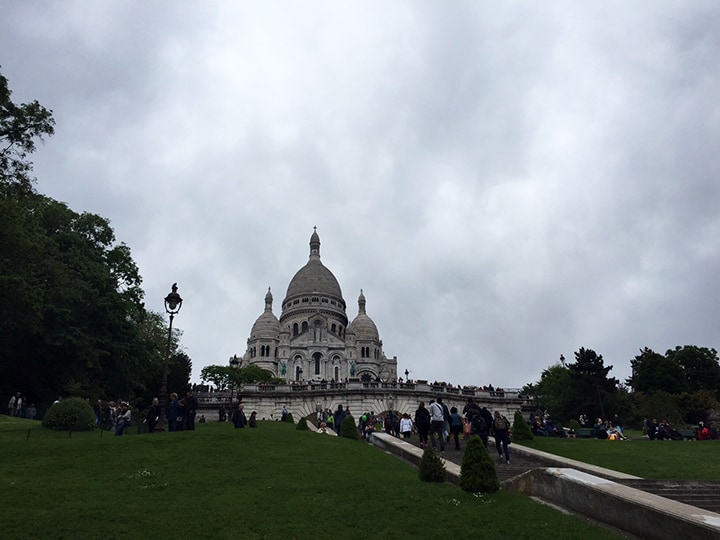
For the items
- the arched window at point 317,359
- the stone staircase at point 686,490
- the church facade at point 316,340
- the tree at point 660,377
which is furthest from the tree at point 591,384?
the arched window at point 317,359

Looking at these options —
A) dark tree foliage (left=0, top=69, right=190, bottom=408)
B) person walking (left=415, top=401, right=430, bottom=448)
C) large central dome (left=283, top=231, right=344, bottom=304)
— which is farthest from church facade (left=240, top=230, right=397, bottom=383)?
person walking (left=415, top=401, right=430, bottom=448)

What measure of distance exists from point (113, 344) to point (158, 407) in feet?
47.6

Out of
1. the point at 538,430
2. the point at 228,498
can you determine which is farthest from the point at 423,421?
the point at 538,430

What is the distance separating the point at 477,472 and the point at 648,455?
420 inches

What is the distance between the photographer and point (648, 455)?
19719mm

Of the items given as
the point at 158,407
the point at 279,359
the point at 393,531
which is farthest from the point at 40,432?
the point at 279,359

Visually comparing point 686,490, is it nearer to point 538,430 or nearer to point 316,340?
point 538,430

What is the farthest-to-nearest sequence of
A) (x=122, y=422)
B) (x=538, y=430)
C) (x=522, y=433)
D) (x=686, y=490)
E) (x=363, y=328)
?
A: (x=363, y=328), (x=538, y=430), (x=522, y=433), (x=122, y=422), (x=686, y=490)

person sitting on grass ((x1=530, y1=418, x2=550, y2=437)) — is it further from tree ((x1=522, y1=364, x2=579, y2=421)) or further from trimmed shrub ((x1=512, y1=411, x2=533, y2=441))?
tree ((x1=522, y1=364, x2=579, y2=421))

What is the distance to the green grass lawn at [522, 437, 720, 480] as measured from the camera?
1597cm

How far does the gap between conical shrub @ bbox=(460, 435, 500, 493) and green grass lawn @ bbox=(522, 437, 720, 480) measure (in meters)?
5.45

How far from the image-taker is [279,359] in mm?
95812

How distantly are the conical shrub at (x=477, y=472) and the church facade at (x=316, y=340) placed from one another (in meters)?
77.8

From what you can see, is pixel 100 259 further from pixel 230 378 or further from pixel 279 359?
pixel 279 359
